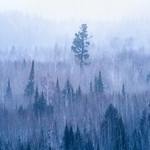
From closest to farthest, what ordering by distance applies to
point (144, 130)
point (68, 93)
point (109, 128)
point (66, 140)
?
point (66, 140)
point (109, 128)
point (144, 130)
point (68, 93)

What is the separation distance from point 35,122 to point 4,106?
726 centimetres

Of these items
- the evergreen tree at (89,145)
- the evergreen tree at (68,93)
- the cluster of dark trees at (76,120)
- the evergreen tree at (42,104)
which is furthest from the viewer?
the evergreen tree at (68,93)

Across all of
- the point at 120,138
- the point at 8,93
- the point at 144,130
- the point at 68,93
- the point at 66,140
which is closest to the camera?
the point at 66,140

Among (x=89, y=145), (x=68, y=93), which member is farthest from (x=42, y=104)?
(x=89, y=145)

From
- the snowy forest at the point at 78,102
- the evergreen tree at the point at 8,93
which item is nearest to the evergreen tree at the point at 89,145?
the snowy forest at the point at 78,102

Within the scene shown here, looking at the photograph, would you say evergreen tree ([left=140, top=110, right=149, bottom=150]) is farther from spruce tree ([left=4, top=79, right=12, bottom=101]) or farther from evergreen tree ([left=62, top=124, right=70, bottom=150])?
spruce tree ([left=4, top=79, right=12, bottom=101])

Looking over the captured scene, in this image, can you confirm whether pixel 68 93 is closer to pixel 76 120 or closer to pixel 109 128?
pixel 76 120

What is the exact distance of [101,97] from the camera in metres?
50.0

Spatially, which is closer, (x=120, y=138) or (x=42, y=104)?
(x=120, y=138)

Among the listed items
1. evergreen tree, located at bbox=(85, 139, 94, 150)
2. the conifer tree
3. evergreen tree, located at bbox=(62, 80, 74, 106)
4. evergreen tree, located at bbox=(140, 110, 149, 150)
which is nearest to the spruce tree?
the conifer tree

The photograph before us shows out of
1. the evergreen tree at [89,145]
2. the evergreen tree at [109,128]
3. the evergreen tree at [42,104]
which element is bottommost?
the evergreen tree at [89,145]

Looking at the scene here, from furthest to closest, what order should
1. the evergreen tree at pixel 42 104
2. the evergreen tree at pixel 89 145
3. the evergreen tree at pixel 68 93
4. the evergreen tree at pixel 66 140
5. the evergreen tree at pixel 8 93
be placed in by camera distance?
the evergreen tree at pixel 8 93
the evergreen tree at pixel 68 93
the evergreen tree at pixel 42 104
the evergreen tree at pixel 89 145
the evergreen tree at pixel 66 140

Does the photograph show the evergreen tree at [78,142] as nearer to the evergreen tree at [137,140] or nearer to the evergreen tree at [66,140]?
the evergreen tree at [66,140]

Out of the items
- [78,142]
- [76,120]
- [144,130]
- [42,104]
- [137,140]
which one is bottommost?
[137,140]
